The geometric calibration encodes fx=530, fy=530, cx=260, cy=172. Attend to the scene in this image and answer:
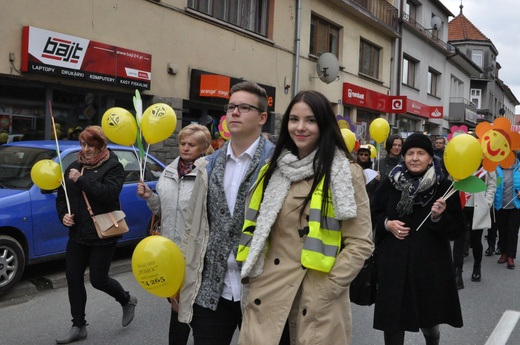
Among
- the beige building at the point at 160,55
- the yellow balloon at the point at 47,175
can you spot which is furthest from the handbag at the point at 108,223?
the beige building at the point at 160,55

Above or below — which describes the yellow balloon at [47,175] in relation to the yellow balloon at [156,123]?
below

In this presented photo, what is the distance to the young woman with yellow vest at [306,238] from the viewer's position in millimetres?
2348

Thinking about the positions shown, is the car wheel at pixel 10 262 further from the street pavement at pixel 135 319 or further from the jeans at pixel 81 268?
the jeans at pixel 81 268

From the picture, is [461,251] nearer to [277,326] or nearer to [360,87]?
[277,326]

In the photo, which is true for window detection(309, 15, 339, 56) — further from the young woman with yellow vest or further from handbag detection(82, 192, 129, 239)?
the young woman with yellow vest

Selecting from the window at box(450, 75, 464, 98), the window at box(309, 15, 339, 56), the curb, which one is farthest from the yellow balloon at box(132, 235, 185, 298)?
the window at box(450, 75, 464, 98)

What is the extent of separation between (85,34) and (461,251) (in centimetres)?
737

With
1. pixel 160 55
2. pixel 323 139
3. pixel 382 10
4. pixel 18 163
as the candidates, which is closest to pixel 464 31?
pixel 382 10

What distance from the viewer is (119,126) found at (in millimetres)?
4246

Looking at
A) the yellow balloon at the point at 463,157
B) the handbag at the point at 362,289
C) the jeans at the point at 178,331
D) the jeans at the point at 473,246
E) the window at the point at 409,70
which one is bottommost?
the jeans at the point at 178,331

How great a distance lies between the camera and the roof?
48.2m

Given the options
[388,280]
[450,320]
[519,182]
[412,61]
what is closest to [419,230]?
[388,280]

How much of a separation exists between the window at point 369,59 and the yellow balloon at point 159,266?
18760mm

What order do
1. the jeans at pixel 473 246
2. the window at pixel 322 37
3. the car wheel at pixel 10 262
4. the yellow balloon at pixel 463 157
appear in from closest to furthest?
the yellow balloon at pixel 463 157, the car wheel at pixel 10 262, the jeans at pixel 473 246, the window at pixel 322 37
